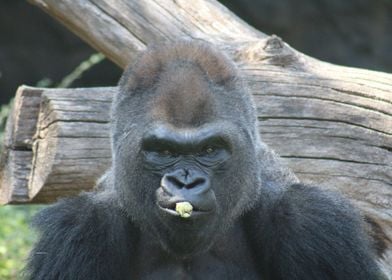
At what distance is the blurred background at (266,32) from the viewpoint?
11.4m

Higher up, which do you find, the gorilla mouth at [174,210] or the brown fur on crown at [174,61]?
the brown fur on crown at [174,61]

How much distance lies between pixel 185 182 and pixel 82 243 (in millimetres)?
784

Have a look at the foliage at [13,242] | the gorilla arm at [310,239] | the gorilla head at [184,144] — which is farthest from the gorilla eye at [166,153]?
the foliage at [13,242]

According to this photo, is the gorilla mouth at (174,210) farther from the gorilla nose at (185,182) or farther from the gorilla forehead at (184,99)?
the gorilla forehead at (184,99)

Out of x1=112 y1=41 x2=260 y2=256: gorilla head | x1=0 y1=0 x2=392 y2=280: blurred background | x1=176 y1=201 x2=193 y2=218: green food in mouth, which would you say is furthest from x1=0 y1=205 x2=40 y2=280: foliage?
x1=0 y1=0 x2=392 y2=280: blurred background

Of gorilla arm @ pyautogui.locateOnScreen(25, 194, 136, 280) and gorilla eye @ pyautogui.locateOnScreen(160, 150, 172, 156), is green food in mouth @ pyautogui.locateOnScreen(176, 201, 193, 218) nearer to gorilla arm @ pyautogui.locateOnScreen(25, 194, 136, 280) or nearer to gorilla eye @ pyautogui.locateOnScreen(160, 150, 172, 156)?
gorilla eye @ pyautogui.locateOnScreen(160, 150, 172, 156)

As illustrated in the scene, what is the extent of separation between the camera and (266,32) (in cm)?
1161

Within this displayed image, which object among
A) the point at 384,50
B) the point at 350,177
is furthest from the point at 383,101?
the point at 384,50

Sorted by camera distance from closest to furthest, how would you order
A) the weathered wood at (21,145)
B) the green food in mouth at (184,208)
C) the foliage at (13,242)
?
the green food in mouth at (184,208), the weathered wood at (21,145), the foliage at (13,242)

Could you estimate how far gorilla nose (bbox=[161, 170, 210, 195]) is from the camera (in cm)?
355

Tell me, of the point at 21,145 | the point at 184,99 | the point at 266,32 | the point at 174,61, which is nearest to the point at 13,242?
the point at 21,145

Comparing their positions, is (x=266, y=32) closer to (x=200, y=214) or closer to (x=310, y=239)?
(x=310, y=239)

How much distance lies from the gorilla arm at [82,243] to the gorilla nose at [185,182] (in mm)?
606

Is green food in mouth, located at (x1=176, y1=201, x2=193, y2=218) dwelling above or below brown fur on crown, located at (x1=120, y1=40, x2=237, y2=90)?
below
